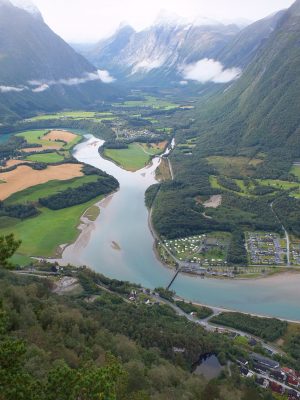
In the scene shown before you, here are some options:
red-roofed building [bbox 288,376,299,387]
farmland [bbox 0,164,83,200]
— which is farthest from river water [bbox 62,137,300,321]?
farmland [bbox 0,164,83,200]

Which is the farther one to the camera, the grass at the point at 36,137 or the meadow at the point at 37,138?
the grass at the point at 36,137

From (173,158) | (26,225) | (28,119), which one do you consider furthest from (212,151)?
(28,119)

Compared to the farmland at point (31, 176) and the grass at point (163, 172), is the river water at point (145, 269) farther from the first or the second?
the grass at point (163, 172)

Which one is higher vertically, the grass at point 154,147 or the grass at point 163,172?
the grass at point 154,147

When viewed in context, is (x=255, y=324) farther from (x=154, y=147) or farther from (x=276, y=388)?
(x=154, y=147)

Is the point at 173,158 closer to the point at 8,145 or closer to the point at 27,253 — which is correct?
the point at 8,145

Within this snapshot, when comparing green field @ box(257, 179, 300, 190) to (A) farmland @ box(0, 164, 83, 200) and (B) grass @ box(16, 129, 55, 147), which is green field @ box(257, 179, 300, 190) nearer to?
(A) farmland @ box(0, 164, 83, 200)

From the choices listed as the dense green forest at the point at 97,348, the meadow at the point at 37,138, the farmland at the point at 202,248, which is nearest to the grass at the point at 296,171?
the farmland at the point at 202,248

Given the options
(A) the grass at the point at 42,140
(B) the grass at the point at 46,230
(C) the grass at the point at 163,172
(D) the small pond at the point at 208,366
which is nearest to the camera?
(D) the small pond at the point at 208,366
